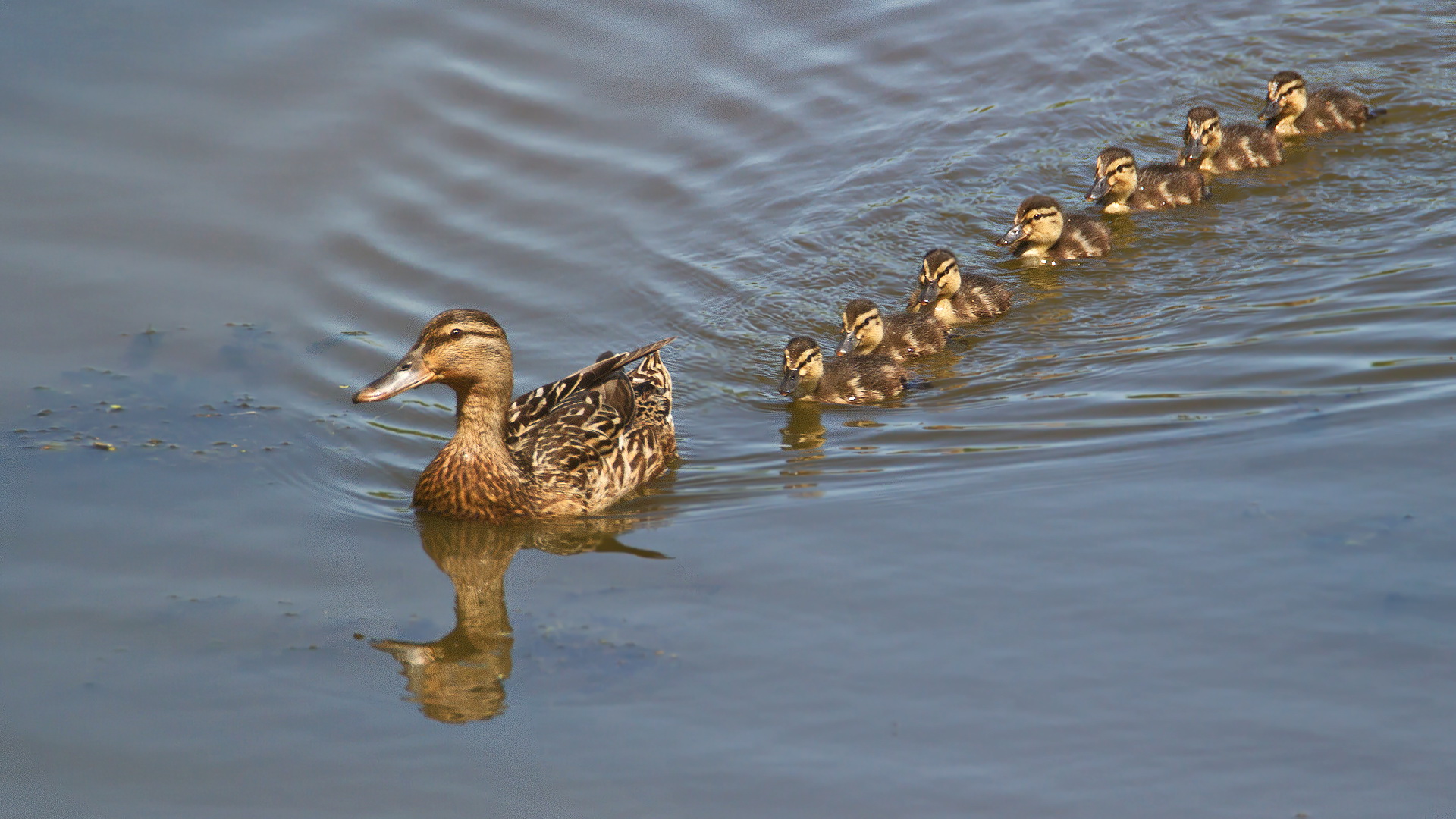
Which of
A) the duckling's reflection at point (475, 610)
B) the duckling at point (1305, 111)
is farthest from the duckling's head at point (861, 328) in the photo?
the duckling at point (1305, 111)

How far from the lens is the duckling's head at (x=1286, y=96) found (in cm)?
779

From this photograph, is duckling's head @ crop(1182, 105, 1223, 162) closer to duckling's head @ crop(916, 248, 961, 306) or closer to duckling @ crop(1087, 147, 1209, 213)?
duckling @ crop(1087, 147, 1209, 213)

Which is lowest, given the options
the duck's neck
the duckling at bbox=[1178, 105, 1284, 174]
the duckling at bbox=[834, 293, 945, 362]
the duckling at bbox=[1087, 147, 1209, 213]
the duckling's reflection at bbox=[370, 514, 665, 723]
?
the duckling's reflection at bbox=[370, 514, 665, 723]

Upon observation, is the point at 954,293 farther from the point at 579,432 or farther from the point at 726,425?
the point at 579,432

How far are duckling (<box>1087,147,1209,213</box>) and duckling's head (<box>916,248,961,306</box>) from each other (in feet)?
4.00

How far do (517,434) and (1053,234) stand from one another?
282cm

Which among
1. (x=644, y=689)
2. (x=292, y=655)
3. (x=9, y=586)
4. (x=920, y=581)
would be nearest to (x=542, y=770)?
(x=644, y=689)

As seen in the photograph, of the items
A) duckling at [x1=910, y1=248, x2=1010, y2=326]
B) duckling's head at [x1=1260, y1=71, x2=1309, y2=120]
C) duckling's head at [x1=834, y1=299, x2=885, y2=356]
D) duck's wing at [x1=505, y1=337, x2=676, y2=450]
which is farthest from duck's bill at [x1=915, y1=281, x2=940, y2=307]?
duckling's head at [x1=1260, y1=71, x2=1309, y2=120]

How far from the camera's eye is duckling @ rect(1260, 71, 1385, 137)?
781 cm

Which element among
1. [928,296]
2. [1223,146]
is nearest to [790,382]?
[928,296]

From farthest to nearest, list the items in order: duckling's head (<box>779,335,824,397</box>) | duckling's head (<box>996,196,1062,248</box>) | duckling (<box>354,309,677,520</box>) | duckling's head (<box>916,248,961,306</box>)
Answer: duckling's head (<box>996,196,1062,248</box>) → duckling's head (<box>916,248,961,306</box>) → duckling's head (<box>779,335,824,397</box>) → duckling (<box>354,309,677,520</box>)

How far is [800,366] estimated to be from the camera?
563cm

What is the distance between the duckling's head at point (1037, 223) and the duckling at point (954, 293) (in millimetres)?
358

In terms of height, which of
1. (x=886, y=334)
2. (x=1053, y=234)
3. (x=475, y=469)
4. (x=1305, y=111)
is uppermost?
(x=1305, y=111)
